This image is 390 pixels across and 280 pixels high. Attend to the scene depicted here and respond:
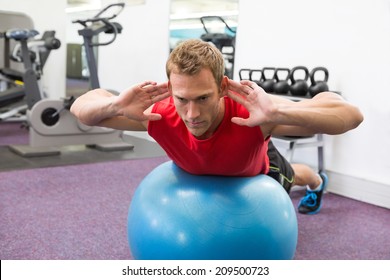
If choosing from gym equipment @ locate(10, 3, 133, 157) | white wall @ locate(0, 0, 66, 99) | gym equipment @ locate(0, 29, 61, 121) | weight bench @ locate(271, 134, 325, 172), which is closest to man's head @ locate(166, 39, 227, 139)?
weight bench @ locate(271, 134, 325, 172)

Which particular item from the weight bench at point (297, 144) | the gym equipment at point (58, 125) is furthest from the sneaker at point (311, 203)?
the gym equipment at point (58, 125)

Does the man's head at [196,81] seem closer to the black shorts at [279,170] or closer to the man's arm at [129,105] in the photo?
the man's arm at [129,105]

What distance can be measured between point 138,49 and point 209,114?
3965mm

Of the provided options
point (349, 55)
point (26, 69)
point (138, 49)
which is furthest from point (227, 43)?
point (26, 69)

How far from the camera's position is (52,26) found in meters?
5.60

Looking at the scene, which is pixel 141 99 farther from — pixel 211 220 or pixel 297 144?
pixel 297 144

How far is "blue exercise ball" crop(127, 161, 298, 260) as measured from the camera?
57.1 inches

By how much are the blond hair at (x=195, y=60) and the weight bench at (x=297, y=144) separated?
5.38ft

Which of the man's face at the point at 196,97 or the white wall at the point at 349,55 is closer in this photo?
the man's face at the point at 196,97

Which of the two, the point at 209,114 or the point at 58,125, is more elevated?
the point at 209,114

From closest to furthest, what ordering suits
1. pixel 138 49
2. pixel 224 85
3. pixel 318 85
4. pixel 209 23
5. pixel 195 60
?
pixel 195 60 < pixel 224 85 < pixel 318 85 < pixel 209 23 < pixel 138 49

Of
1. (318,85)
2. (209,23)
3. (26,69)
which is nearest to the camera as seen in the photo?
(318,85)

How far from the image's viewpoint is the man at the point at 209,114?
1.28 meters

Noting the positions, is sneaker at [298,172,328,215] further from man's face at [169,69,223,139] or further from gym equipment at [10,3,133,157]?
gym equipment at [10,3,133,157]
